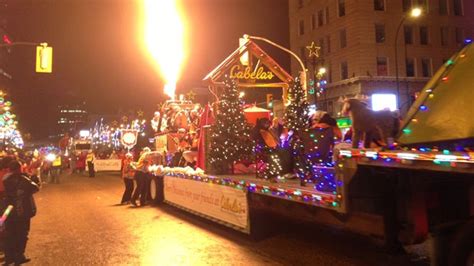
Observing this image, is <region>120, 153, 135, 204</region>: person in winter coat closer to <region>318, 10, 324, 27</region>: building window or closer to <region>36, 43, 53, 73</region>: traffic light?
<region>36, 43, 53, 73</region>: traffic light

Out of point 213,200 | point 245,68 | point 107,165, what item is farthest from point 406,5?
point 213,200

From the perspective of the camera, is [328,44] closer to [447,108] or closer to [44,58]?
[44,58]

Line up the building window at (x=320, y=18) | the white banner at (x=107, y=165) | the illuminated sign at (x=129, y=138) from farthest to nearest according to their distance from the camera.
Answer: the building window at (x=320, y=18), the white banner at (x=107, y=165), the illuminated sign at (x=129, y=138)

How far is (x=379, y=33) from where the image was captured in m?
Result: 44.5

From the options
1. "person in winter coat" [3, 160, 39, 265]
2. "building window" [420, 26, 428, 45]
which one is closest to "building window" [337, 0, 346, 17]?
"building window" [420, 26, 428, 45]

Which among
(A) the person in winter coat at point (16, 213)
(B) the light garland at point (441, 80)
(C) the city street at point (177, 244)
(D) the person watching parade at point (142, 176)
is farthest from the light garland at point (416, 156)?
(D) the person watching parade at point (142, 176)

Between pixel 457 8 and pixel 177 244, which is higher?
pixel 457 8

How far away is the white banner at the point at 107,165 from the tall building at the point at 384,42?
22.0 metres

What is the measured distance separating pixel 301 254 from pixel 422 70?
43.4 meters

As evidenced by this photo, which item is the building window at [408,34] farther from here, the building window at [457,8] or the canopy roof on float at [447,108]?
the canopy roof on float at [447,108]

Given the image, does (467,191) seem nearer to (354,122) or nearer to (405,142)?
(405,142)

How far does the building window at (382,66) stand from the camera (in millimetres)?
44125

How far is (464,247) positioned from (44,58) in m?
16.3

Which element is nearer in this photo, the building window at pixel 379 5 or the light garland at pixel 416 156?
the light garland at pixel 416 156
